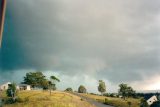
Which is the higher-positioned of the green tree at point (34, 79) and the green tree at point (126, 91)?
the green tree at point (34, 79)

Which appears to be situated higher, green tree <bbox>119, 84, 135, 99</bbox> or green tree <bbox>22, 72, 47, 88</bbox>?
green tree <bbox>22, 72, 47, 88</bbox>

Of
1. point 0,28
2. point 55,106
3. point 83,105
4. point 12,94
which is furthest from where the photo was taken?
point 12,94

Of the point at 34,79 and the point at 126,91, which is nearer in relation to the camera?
the point at 126,91

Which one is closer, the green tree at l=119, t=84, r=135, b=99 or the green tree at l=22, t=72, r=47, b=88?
the green tree at l=119, t=84, r=135, b=99

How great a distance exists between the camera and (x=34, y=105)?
307 ft

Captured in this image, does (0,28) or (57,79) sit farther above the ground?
(57,79)

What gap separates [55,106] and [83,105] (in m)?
14.6

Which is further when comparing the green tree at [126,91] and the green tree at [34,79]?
the green tree at [34,79]

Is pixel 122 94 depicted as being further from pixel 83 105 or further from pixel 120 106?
pixel 83 105

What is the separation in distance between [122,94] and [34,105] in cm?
8191

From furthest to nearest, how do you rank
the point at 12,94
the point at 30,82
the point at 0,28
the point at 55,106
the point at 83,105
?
the point at 30,82, the point at 12,94, the point at 83,105, the point at 55,106, the point at 0,28

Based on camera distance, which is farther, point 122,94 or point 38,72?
point 38,72

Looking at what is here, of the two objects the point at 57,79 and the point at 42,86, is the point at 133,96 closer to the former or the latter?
the point at 57,79

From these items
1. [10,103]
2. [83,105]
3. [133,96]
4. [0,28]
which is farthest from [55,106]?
[0,28]
